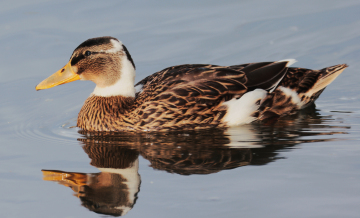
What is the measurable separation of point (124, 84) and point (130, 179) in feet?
8.13

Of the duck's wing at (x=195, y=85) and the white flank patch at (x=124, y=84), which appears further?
the white flank patch at (x=124, y=84)

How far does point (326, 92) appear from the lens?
10.1 m

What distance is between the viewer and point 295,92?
9336mm

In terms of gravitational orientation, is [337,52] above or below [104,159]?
above

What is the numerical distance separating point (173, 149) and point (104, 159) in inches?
36.5

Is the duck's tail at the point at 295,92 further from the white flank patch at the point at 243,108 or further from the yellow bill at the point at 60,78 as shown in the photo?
the yellow bill at the point at 60,78

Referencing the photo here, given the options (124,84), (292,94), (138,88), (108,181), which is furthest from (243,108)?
(108,181)

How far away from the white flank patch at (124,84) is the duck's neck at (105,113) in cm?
7

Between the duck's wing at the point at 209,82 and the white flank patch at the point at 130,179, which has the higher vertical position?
the duck's wing at the point at 209,82

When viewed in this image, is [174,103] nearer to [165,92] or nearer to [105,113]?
[165,92]

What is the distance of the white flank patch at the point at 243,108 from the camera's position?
8.70 meters

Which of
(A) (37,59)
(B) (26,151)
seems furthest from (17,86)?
(B) (26,151)

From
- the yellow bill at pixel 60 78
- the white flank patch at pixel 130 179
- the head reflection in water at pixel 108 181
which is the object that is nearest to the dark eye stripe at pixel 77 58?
the yellow bill at pixel 60 78

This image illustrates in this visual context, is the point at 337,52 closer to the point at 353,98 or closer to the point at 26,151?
the point at 353,98
